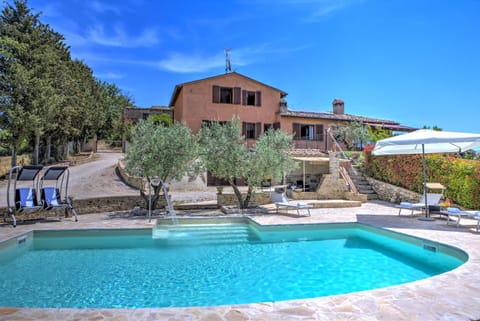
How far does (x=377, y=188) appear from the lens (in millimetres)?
19938

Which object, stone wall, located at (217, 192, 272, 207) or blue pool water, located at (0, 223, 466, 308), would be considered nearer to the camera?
blue pool water, located at (0, 223, 466, 308)

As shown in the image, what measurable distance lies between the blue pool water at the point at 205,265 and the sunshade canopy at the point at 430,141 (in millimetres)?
3503

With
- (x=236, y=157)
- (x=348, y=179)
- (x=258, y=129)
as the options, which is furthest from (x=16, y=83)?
(x=348, y=179)

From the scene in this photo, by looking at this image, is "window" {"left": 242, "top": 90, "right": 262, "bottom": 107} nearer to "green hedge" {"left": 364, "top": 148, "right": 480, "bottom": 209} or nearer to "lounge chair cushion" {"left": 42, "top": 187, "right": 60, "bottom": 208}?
"green hedge" {"left": 364, "top": 148, "right": 480, "bottom": 209}

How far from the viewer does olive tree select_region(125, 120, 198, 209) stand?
44.3 ft

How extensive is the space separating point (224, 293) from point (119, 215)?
8648mm

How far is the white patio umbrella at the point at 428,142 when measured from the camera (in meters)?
10.7

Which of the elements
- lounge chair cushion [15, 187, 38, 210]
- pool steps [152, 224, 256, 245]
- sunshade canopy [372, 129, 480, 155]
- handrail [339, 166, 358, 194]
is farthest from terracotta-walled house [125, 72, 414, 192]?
lounge chair cushion [15, 187, 38, 210]

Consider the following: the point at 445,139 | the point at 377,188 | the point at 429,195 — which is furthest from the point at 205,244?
the point at 377,188

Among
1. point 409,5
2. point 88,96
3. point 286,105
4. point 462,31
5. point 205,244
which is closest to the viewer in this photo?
point 205,244

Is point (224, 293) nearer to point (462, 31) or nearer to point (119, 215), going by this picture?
point (119, 215)

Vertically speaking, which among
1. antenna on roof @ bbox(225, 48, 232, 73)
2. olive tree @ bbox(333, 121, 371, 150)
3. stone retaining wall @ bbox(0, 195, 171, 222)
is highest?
antenna on roof @ bbox(225, 48, 232, 73)

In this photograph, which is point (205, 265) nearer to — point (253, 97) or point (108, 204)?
point (108, 204)

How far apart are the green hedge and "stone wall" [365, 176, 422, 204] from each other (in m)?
0.32
